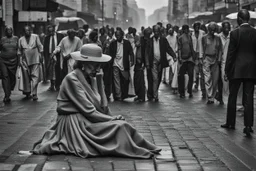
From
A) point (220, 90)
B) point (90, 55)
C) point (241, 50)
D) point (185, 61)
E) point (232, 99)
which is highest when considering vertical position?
point (90, 55)

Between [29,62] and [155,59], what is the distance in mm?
3066

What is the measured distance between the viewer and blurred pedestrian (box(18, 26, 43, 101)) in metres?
16.7

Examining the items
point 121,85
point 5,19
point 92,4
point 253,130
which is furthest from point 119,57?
point 92,4

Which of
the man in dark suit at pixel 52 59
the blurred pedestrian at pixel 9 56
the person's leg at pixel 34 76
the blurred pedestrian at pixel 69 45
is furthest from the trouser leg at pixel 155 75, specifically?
the man in dark suit at pixel 52 59

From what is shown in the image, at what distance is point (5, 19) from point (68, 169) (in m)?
29.3

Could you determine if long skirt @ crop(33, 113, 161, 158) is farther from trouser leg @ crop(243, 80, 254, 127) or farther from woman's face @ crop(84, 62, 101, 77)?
trouser leg @ crop(243, 80, 254, 127)

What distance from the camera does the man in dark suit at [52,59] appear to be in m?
19.7

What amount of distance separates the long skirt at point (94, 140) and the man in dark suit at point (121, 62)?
353 inches

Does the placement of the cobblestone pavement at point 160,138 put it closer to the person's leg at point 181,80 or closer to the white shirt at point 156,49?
the person's leg at point 181,80

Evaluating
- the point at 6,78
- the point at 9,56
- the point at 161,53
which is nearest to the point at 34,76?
the point at 9,56

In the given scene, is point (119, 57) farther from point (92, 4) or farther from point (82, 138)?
point (92, 4)

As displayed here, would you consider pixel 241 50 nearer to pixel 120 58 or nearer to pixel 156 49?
pixel 156 49

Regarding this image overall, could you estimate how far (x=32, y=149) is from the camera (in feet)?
26.4

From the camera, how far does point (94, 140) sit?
24.8 ft
